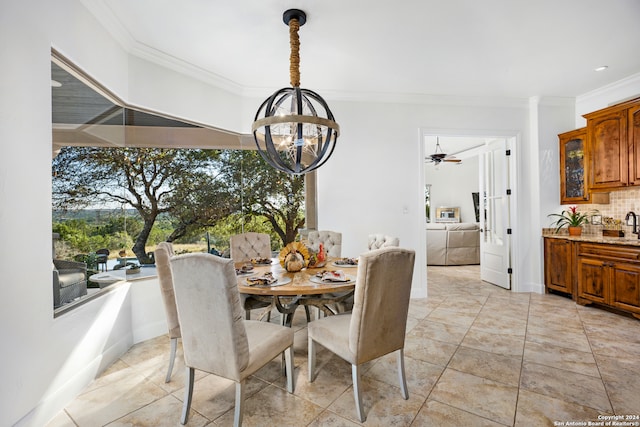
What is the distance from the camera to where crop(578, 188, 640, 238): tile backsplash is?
3.81 meters

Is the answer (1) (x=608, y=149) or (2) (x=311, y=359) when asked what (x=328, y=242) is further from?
(1) (x=608, y=149)

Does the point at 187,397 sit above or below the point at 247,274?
below

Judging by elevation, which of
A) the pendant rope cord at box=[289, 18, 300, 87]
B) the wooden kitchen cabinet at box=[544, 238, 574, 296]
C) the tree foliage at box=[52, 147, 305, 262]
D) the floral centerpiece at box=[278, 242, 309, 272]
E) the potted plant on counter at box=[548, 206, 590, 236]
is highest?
the pendant rope cord at box=[289, 18, 300, 87]

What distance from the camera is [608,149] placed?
3.78 metres

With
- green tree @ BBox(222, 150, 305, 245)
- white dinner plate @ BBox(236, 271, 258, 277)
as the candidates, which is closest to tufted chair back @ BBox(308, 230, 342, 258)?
green tree @ BBox(222, 150, 305, 245)

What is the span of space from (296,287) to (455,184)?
9371mm

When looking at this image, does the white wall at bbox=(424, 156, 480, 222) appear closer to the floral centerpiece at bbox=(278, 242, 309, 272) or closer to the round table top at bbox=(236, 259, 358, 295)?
the floral centerpiece at bbox=(278, 242, 309, 272)

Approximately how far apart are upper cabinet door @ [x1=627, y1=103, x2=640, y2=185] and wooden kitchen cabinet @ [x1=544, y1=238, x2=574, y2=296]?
3.29ft

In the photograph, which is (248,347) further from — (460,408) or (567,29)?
(567,29)

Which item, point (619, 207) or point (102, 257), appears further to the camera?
point (619, 207)

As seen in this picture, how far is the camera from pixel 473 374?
2.25 m

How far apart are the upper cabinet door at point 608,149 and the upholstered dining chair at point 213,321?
455cm

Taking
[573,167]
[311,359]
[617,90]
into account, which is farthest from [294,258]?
[617,90]

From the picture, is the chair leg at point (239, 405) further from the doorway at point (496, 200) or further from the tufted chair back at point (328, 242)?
the doorway at point (496, 200)
